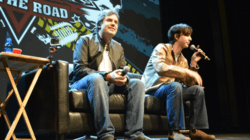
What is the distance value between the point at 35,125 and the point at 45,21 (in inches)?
57.8

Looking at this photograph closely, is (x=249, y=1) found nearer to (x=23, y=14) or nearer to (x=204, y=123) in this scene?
(x=204, y=123)

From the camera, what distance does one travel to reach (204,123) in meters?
2.23

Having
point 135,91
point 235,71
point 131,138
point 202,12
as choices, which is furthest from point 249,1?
point 131,138

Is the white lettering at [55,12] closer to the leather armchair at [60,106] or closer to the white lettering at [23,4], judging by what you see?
the white lettering at [23,4]

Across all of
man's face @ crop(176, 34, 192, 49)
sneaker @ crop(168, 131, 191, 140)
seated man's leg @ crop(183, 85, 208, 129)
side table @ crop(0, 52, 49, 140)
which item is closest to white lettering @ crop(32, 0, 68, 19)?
side table @ crop(0, 52, 49, 140)

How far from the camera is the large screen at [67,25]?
270 cm

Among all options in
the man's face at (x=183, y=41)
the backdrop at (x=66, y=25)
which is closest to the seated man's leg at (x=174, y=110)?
the man's face at (x=183, y=41)

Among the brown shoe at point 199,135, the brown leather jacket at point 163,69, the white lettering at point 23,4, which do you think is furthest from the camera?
the white lettering at point 23,4

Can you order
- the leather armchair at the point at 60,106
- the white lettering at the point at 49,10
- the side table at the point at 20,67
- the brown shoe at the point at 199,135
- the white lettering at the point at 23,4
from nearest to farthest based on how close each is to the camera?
the side table at the point at 20,67 → the leather armchair at the point at 60,106 → the brown shoe at the point at 199,135 → the white lettering at the point at 23,4 → the white lettering at the point at 49,10

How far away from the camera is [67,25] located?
3.04 meters

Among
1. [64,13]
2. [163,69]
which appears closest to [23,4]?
[64,13]

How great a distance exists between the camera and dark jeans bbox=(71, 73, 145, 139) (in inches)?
65.2

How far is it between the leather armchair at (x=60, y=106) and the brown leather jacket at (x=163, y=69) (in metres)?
0.52

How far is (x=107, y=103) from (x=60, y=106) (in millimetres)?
319
